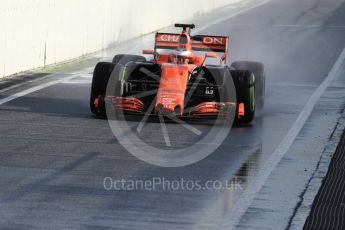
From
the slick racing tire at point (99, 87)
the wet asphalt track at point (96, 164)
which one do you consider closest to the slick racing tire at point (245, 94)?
the wet asphalt track at point (96, 164)

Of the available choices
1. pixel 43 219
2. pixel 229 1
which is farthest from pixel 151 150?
pixel 229 1

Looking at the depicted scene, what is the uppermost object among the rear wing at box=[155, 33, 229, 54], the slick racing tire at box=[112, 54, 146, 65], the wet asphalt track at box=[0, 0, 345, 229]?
the rear wing at box=[155, 33, 229, 54]

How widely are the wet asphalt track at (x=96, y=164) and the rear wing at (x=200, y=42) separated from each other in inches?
54.6

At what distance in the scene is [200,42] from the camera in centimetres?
1980

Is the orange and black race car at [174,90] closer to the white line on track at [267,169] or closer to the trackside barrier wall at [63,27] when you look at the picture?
the white line on track at [267,169]

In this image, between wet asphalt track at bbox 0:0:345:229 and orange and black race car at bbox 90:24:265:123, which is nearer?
wet asphalt track at bbox 0:0:345:229

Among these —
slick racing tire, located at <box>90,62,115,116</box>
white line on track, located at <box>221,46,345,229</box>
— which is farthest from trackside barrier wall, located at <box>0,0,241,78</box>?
white line on track, located at <box>221,46,345,229</box>

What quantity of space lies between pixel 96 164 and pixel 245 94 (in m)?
4.36

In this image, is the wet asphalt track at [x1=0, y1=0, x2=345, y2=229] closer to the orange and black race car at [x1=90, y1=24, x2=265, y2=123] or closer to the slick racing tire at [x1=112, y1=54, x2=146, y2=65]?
the orange and black race car at [x1=90, y1=24, x2=265, y2=123]

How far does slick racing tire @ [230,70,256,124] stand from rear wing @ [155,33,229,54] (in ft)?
5.29

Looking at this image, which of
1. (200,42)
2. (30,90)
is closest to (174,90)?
(200,42)

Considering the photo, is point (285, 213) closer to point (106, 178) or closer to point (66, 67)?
point (106, 178)

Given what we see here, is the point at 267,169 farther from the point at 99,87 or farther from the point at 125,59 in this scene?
the point at 125,59

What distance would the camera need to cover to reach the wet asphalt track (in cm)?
1154
